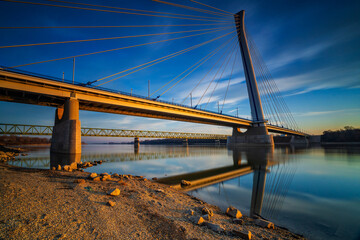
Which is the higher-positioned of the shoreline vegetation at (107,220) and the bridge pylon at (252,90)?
the bridge pylon at (252,90)

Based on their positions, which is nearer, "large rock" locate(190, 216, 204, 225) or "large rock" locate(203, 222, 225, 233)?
"large rock" locate(203, 222, 225, 233)

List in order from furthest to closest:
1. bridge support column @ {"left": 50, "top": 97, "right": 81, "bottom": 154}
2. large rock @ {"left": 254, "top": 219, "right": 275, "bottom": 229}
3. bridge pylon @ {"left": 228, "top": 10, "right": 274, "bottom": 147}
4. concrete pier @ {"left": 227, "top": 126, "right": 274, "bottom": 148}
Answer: concrete pier @ {"left": 227, "top": 126, "right": 274, "bottom": 148}
bridge pylon @ {"left": 228, "top": 10, "right": 274, "bottom": 147}
bridge support column @ {"left": 50, "top": 97, "right": 81, "bottom": 154}
large rock @ {"left": 254, "top": 219, "right": 275, "bottom": 229}

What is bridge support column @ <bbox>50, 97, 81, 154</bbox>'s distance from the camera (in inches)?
933

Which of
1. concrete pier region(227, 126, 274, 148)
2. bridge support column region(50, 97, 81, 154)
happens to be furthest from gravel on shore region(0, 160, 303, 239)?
concrete pier region(227, 126, 274, 148)

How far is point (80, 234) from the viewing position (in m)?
3.56

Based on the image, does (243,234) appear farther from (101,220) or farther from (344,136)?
(344,136)

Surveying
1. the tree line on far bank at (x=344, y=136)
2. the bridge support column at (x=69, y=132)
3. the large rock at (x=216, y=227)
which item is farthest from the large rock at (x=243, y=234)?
the tree line on far bank at (x=344, y=136)

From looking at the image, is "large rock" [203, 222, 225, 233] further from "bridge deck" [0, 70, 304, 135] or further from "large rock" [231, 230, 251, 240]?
"bridge deck" [0, 70, 304, 135]

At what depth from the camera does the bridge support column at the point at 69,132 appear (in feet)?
77.7

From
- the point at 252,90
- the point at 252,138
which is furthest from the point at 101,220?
the point at 252,138

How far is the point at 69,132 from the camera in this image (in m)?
23.9

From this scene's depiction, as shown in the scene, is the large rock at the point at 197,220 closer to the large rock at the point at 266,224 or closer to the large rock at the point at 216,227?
the large rock at the point at 216,227

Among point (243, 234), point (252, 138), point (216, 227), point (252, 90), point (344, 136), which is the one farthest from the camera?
point (344, 136)

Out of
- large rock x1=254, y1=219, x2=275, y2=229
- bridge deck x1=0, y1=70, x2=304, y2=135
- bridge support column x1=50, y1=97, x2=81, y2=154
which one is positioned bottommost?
large rock x1=254, y1=219, x2=275, y2=229
